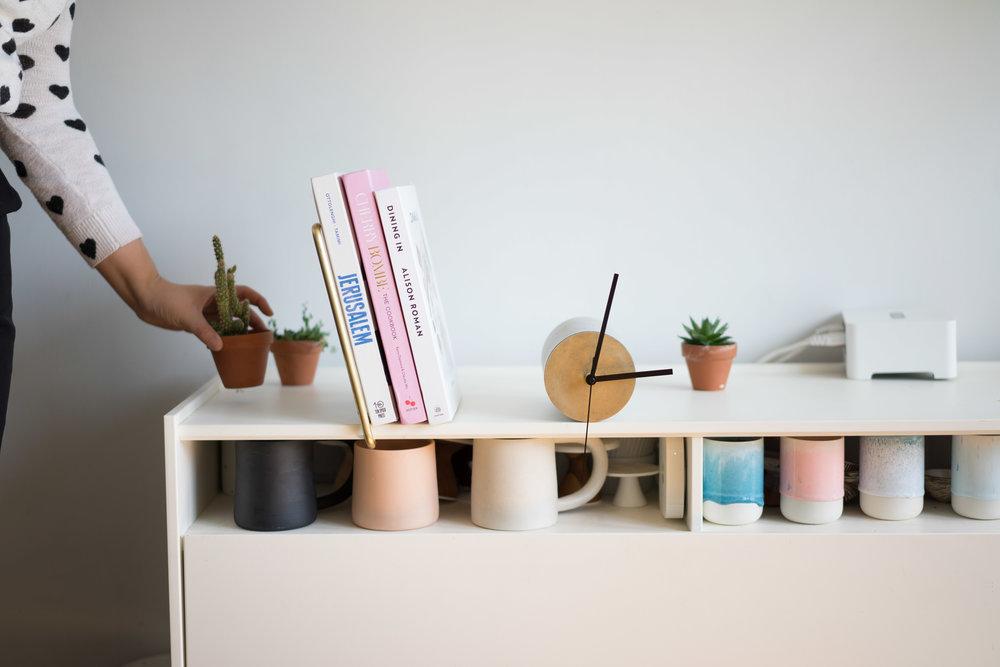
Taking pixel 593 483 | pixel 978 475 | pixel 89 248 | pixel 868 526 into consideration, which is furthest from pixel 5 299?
pixel 978 475

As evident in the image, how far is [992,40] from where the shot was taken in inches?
49.3

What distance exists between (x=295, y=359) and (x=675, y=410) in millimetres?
509

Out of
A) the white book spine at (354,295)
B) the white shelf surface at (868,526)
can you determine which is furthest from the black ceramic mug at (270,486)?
the white shelf surface at (868,526)

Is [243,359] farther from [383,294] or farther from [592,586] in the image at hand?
[592,586]

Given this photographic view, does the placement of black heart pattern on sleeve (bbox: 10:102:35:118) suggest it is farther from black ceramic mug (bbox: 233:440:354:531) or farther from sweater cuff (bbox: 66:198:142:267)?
black ceramic mug (bbox: 233:440:354:531)

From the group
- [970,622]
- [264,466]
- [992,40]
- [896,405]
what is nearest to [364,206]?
[264,466]

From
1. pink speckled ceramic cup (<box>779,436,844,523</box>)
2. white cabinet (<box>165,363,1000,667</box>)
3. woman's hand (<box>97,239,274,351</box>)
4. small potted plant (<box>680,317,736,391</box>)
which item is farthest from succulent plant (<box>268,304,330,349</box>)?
pink speckled ceramic cup (<box>779,436,844,523</box>)

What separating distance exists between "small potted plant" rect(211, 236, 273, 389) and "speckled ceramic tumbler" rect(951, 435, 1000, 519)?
0.83 m

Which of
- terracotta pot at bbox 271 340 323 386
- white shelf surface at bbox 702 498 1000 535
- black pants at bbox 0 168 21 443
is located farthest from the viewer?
terracotta pot at bbox 271 340 323 386

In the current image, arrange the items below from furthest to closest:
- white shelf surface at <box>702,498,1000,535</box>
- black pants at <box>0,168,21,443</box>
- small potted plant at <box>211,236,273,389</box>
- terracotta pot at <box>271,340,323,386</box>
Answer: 1. terracotta pot at <box>271,340,323,386</box>
2. small potted plant at <box>211,236,273,389</box>
3. white shelf surface at <box>702,498,1000,535</box>
4. black pants at <box>0,168,21,443</box>

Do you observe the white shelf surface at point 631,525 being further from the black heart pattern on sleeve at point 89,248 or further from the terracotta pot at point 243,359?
the black heart pattern on sleeve at point 89,248

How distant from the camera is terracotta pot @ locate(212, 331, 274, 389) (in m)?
1.09

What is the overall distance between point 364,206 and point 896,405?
64 cm

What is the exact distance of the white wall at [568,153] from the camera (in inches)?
49.9
